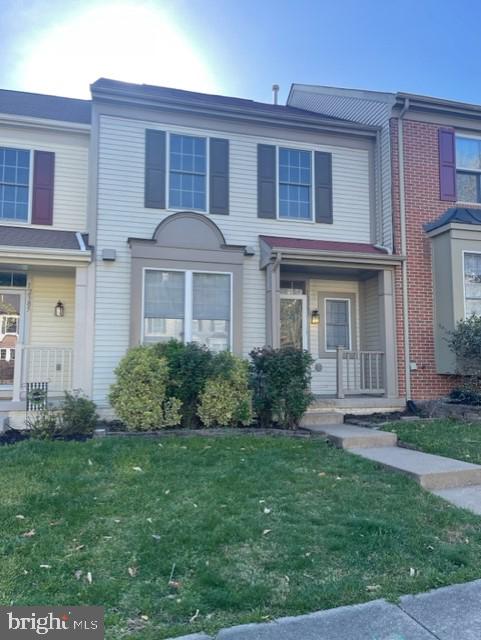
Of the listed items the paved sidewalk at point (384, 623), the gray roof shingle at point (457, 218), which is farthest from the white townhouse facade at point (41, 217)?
the paved sidewalk at point (384, 623)

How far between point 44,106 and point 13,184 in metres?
2.58

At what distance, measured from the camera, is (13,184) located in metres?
9.01

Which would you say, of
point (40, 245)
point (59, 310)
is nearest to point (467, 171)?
point (40, 245)

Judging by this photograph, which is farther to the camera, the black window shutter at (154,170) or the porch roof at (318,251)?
the black window shutter at (154,170)

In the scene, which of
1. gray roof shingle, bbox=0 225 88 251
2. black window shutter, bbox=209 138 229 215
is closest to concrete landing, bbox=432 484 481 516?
black window shutter, bbox=209 138 229 215

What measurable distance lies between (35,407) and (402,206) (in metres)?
7.86

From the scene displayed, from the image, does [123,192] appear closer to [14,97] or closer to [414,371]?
[14,97]

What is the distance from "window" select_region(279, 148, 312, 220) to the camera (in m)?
9.48

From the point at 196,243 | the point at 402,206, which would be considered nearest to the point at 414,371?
the point at 402,206

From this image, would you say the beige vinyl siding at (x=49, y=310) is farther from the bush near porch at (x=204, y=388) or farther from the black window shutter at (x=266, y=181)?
the black window shutter at (x=266, y=181)

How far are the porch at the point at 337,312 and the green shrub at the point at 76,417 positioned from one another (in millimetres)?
3461

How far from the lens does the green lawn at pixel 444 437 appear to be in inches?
224

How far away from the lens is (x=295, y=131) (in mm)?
9523

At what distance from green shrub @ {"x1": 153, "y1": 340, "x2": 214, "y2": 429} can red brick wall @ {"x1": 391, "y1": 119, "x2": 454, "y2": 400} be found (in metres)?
4.23
